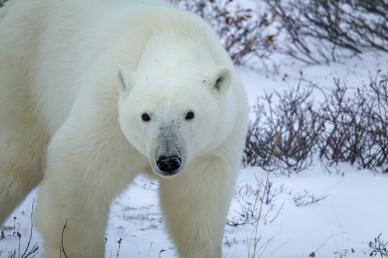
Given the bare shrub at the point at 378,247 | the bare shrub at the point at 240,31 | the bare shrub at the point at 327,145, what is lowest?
the bare shrub at the point at 240,31

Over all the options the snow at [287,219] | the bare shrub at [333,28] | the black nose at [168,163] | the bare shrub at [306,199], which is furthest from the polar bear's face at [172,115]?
the bare shrub at [333,28]

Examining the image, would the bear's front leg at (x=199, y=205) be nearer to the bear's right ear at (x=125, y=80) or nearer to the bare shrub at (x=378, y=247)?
the bear's right ear at (x=125, y=80)

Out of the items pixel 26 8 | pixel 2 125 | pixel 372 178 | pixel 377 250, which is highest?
pixel 26 8

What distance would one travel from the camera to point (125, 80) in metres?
2.78

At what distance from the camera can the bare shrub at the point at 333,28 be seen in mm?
7840

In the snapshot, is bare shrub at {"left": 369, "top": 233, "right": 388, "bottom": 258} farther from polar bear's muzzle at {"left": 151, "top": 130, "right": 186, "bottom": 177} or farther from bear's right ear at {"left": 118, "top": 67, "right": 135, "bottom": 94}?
bear's right ear at {"left": 118, "top": 67, "right": 135, "bottom": 94}

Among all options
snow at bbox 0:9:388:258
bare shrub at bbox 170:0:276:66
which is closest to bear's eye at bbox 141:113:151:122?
snow at bbox 0:9:388:258

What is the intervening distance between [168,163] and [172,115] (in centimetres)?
19

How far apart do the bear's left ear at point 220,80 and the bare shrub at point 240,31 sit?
5.14 m

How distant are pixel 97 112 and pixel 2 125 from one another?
808 millimetres

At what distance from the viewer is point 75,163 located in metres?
2.95

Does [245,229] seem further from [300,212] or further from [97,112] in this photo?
[97,112]

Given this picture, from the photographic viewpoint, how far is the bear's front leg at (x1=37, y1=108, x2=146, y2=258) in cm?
290

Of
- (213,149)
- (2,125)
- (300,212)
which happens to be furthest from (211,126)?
(300,212)
